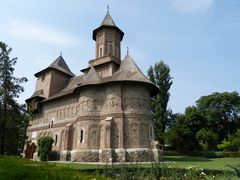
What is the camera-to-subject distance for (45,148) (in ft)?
98.8

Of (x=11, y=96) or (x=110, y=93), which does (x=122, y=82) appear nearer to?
(x=110, y=93)

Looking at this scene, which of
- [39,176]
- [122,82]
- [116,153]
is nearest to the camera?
[39,176]

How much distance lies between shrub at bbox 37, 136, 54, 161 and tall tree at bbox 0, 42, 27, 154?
13.9ft

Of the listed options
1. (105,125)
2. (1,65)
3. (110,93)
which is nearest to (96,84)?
(110,93)

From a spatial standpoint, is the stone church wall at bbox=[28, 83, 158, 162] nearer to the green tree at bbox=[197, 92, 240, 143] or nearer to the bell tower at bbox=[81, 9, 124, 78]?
the bell tower at bbox=[81, 9, 124, 78]

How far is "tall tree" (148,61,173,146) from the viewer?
37.9 meters

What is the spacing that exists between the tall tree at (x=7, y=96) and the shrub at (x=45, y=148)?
424 centimetres

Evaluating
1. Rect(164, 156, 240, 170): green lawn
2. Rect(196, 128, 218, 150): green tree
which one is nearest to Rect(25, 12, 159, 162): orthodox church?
Rect(164, 156, 240, 170): green lawn

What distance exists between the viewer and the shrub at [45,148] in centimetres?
2989

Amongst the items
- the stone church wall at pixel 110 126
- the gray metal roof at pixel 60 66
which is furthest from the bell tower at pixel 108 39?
the stone church wall at pixel 110 126

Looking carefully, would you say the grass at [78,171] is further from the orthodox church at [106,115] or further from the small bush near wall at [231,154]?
the small bush near wall at [231,154]

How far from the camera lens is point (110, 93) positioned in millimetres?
27797

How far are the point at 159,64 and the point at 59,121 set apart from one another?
63.1 ft

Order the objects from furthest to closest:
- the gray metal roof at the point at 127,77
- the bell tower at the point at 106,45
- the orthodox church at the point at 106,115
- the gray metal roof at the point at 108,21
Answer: the gray metal roof at the point at 108,21 < the bell tower at the point at 106,45 < the gray metal roof at the point at 127,77 < the orthodox church at the point at 106,115
